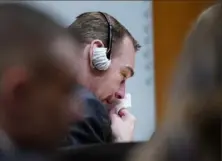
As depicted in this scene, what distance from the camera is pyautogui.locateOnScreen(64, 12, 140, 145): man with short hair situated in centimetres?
89

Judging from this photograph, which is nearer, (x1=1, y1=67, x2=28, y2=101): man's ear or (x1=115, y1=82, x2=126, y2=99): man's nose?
(x1=1, y1=67, x2=28, y2=101): man's ear

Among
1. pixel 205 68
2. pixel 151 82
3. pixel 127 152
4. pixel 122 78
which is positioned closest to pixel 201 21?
pixel 205 68

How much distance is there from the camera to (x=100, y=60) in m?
0.91

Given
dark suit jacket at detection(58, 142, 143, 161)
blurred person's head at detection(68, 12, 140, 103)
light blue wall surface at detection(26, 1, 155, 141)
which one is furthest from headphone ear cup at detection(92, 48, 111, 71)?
light blue wall surface at detection(26, 1, 155, 141)

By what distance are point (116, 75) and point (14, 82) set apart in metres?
0.39

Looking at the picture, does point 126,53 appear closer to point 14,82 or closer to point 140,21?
point 14,82

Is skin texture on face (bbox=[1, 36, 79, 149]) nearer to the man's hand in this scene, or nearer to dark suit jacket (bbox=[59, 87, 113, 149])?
dark suit jacket (bbox=[59, 87, 113, 149])

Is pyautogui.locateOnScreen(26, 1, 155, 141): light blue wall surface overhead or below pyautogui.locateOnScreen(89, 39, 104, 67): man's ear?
overhead

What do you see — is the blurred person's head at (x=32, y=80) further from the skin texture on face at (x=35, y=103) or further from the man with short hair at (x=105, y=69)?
the man with short hair at (x=105, y=69)

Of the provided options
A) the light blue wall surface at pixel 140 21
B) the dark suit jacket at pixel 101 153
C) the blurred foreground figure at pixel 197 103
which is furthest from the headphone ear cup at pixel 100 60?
the light blue wall surface at pixel 140 21

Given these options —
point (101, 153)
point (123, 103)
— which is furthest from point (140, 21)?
point (101, 153)

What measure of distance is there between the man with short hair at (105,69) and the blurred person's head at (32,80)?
26 cm

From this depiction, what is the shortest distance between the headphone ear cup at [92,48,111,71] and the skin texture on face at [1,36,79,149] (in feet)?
1.02

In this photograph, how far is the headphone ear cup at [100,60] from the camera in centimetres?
91
